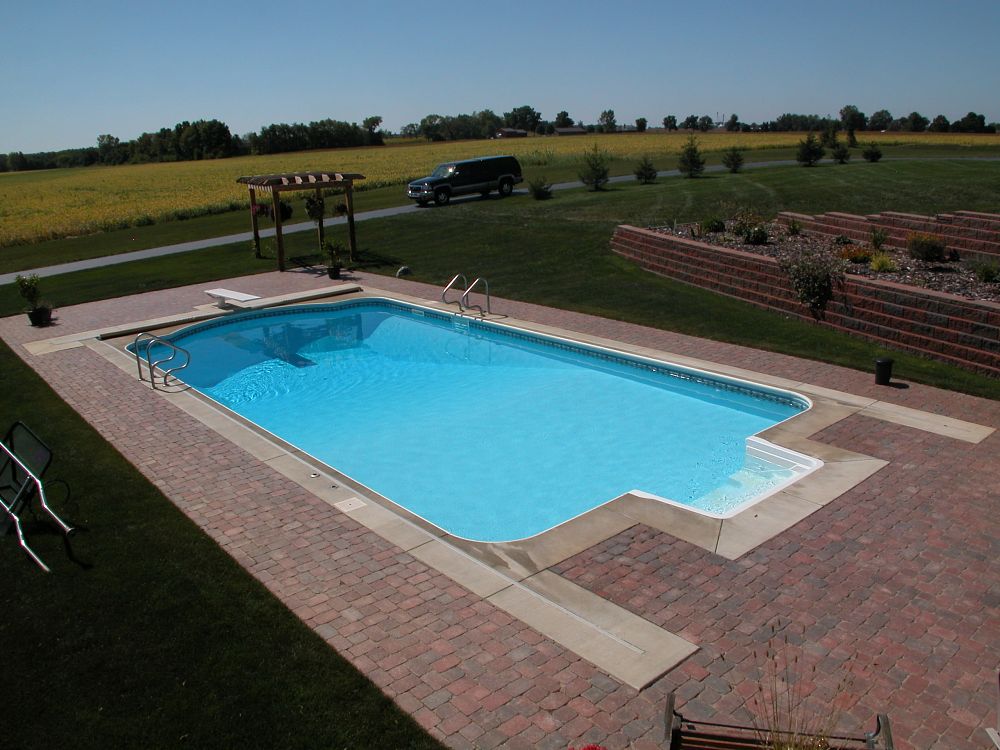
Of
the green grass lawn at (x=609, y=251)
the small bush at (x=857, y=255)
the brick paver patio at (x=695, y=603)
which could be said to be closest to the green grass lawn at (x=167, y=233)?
the green grass lawn at (x=609, y=251)

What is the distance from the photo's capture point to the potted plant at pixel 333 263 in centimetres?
2364

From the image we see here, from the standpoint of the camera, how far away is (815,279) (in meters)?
15.7

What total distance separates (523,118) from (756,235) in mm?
147517

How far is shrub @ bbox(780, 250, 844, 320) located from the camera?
1555cm

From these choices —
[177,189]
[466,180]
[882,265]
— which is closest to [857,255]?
[882,265]

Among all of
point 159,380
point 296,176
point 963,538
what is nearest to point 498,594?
point 963,538

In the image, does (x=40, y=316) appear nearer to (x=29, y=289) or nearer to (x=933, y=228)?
(x=29, y=289)

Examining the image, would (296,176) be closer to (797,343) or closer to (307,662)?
(797,343)

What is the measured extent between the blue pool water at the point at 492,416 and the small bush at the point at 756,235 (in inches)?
264

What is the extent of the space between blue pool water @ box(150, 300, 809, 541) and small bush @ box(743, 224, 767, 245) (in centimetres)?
672

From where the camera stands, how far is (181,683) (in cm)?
610

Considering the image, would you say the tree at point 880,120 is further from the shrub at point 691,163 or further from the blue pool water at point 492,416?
the blue pool water at point 492,416

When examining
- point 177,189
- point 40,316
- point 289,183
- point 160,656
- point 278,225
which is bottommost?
point 160,656

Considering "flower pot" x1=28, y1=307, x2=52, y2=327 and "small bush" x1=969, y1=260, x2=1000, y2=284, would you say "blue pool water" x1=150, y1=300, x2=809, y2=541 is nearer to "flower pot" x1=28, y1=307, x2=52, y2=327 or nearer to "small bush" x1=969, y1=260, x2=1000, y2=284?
"flower pot" x1=28, y1=307, x2=52, y2=327
